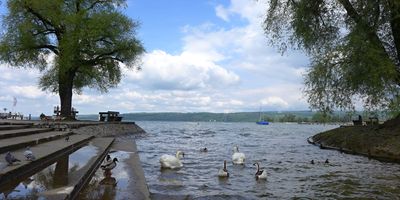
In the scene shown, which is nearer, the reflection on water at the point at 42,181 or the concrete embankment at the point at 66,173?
the reflection on water at the point at 42,181

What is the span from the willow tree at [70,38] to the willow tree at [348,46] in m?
19.6

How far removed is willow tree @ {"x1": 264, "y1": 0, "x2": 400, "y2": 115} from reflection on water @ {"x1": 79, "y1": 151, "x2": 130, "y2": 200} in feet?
43.7

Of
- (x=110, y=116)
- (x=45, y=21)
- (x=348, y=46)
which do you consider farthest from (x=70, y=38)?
(x=348, y=46)

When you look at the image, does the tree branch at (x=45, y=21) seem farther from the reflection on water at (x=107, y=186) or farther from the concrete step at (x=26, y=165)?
the reflection on water at (x=107, y=186)

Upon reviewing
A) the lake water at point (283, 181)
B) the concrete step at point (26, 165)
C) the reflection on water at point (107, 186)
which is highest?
the concrete step at point (26, 165)

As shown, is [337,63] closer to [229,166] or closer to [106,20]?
[229,166]

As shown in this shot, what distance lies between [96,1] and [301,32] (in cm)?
2595

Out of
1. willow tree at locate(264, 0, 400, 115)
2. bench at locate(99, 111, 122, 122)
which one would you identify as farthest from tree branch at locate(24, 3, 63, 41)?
willow tree at locate(264, 0, 400, 115)

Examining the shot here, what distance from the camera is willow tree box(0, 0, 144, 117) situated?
3825cm

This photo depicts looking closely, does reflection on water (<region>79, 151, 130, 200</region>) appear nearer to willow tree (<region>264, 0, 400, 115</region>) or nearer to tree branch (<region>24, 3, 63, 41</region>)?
willow tree (<region>264, 0, 400, 115</region>)

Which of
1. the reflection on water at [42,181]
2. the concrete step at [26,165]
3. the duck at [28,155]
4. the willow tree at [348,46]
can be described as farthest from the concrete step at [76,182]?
the willow tree at [348,46]

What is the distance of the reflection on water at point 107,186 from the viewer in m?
9.45

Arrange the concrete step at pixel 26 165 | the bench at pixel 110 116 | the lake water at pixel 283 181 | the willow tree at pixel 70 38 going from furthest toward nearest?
the bench at pixel 110 116 → the willow tree at pixel 70 38 → the lake water at pixel 283 181 → the concrete step at pixel 26 165

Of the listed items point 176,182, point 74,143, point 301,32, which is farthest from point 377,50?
point 74,143
